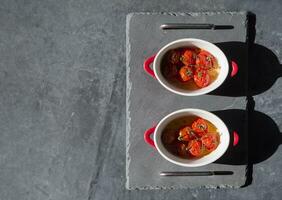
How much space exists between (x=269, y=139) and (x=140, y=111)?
280 millimetres

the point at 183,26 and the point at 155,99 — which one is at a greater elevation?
the point at 183,26

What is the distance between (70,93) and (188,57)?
0.84ft

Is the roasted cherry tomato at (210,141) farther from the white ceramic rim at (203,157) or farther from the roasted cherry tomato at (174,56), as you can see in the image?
the roasted cherry tomato at (174,56)

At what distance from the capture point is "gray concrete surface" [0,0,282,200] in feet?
3.34

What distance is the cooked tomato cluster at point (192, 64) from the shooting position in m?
0.98

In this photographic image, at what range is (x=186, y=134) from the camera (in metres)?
0.98

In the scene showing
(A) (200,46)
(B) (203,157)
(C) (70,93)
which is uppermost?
(A) (200,46)

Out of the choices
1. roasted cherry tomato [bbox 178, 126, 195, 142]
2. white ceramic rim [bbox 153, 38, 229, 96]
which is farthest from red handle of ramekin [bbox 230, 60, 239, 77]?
roasted cherry tomato [bbox 178, 126, 195, 142]

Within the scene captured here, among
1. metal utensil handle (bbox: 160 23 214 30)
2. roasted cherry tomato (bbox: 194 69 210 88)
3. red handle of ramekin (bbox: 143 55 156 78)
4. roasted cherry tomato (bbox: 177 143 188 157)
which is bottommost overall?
roasted cherry tomato (bbox: 177 143 188 157)

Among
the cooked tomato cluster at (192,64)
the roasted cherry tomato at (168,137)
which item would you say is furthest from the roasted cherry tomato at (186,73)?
the roasted cherry tomato at (168,137)

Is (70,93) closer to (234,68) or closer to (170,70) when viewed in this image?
(170,70)

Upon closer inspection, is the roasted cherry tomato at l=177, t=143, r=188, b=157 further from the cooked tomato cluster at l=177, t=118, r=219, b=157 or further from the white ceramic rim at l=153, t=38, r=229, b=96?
the white ceramic rim at l=153, t=38, r=229, b=96

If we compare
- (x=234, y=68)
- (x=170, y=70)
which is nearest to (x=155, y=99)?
(x=170, y=70)

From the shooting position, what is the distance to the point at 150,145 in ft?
3.31
